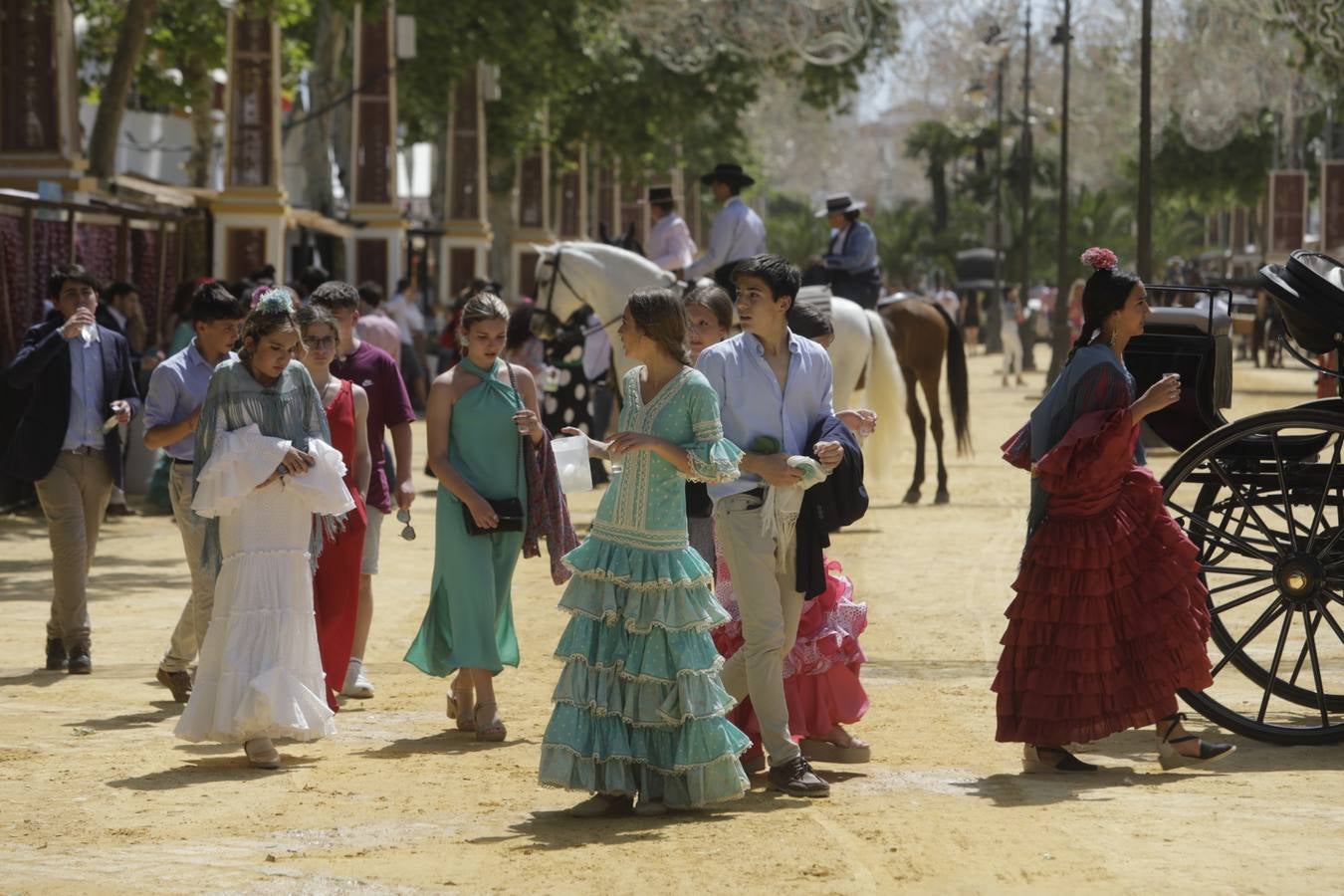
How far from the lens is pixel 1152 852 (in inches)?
255

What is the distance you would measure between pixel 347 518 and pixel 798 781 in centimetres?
255

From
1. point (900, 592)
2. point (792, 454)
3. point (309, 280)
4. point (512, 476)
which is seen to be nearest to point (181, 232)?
point (309, 280)

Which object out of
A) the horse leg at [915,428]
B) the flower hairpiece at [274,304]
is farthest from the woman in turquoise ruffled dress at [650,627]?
the horse leg at [915,428]

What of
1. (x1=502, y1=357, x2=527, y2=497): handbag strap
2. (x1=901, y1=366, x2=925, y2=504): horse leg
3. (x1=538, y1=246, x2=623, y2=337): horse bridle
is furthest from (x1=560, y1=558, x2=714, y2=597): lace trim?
(x1=901, y1=366, x2=925, y2=504): horse leg

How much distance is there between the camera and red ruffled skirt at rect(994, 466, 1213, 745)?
774 cm

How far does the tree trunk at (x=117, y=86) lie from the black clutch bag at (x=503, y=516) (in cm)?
1390

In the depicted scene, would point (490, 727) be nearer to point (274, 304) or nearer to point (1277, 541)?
point (274, 304)

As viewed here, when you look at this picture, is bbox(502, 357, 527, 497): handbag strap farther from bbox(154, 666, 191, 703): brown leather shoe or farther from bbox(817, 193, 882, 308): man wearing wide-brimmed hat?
bbox(817, 193, 882, 308): man wearing wide-brimmed hat

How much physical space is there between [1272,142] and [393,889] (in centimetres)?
5958

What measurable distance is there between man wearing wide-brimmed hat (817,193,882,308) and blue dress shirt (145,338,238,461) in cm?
876

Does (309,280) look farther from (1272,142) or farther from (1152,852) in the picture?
(1272,142)

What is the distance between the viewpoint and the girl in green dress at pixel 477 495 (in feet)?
28.5

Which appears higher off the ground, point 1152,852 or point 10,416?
point 10,416

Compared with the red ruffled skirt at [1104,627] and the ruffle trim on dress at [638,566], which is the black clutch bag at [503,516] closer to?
the ruffle trim on dress at [638,566]
